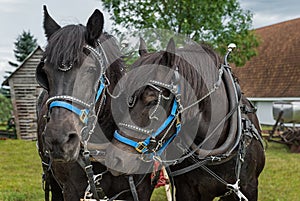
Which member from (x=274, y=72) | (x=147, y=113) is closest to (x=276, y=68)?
(x=274, y=72)

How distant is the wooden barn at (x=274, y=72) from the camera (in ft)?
72.9

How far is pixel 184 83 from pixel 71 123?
84cm

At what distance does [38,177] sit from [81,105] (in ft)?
19.4

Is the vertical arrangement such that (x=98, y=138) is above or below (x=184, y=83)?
below

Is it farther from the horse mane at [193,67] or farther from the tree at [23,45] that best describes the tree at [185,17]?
the tree at [23,45]

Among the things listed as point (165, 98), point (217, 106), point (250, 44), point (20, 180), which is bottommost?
point (20, 180)

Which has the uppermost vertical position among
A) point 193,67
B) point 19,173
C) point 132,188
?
point 193,67

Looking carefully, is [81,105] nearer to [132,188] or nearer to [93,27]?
[93,27]

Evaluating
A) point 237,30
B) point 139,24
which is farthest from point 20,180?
point 237,30

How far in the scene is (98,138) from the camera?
2848 millimetres

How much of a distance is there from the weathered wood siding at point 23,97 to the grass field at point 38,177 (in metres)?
2.83

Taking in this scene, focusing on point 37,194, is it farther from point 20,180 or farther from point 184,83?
point 184,83

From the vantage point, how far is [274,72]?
2391 cm

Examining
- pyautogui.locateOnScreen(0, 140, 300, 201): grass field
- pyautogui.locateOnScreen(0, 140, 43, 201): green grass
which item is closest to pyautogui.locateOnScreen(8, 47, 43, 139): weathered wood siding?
pyautogui.locateOnScreen(0, 140, 43, 201): green grass
